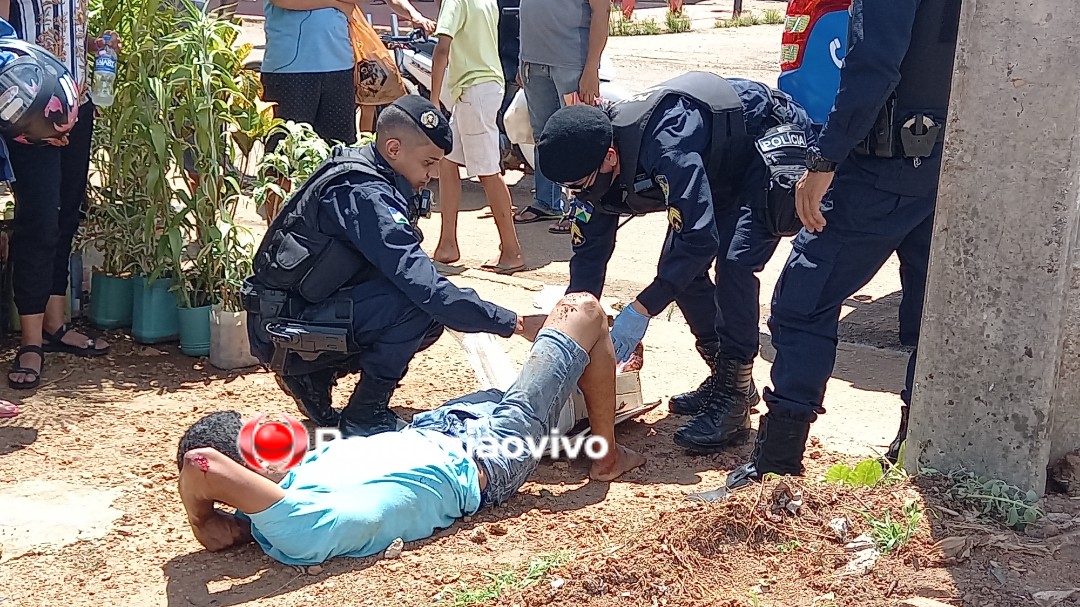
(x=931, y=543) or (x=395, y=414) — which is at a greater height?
(x=931, y=543)

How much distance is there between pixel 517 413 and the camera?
3686 millimetres

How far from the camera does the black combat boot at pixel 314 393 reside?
168 inches

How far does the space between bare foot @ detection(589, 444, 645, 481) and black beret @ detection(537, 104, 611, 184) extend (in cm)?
96

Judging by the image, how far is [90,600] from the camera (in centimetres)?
324

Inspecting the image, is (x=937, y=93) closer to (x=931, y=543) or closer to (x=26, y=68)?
(x=931, y=543)

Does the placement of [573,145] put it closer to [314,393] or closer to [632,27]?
[314,393]

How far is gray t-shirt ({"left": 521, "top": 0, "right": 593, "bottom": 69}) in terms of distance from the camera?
20.8 feet

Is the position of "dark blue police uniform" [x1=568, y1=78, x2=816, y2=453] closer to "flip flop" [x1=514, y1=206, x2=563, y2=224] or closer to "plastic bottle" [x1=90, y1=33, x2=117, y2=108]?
"plastic bottle" [x1=90, y1=33, x2=117, y2=108]

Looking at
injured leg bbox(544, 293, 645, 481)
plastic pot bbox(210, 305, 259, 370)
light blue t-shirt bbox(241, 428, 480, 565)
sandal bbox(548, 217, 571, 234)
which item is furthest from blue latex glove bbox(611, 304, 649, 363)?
sandal bbox(548, 217, 571, 234)

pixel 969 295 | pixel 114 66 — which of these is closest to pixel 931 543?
pixel 969 295

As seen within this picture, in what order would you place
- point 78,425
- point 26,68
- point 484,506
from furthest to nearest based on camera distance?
1. point 78,425
2. point 26,68
3. point 484,506

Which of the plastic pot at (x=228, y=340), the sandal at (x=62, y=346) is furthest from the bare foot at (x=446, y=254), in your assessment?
the sandal at (x=62, y=346)

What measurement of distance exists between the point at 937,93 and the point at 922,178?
0.77ft

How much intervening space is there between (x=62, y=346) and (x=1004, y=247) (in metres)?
3.82
